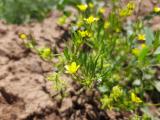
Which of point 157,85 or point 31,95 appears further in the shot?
point 157,85

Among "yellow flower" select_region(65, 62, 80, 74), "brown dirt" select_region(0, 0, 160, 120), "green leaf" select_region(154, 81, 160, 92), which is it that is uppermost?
"yellow flower" select_region(65, 62, 80, 74)

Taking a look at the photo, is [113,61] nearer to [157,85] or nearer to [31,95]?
[157,85]

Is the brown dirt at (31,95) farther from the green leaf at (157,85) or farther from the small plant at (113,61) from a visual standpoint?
the green leaf at (157,85)

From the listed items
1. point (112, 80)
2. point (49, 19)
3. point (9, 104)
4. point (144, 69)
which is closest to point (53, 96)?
point (9, 104)

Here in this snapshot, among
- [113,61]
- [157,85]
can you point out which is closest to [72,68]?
[113,61]

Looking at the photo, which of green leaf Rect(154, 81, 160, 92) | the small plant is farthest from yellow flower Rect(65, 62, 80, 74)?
green leaf Rect(154, 81, 160, 92)

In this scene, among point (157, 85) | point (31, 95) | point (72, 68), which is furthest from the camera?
point (157, 85)

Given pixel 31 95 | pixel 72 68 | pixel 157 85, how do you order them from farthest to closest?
1. pixel 157 85
2. pixel 31 95
3. pixel 72 68

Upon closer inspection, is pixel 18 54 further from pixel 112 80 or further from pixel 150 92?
pixel 150 92

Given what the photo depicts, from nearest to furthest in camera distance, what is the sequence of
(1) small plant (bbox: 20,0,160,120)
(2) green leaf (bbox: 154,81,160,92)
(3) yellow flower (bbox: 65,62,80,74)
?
(3) yellow flower (bbox: 65,62,80,74), (1) small plant (bbox: 20,0,160,120), (2) green leaf (bbox: 154,81,160,92)

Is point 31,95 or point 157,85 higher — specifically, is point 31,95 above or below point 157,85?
above

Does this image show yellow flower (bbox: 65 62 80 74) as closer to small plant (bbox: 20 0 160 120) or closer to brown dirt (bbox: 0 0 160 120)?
small plant (bbox: 20 0 160 120)

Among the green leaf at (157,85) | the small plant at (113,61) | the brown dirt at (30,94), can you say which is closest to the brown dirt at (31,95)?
the brown dirt at (30,94)

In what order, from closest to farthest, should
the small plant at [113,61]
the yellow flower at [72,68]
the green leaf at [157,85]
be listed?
the yellow flower at [72,68]
the small plant at [113,61]
the green leaf at [157,85]
